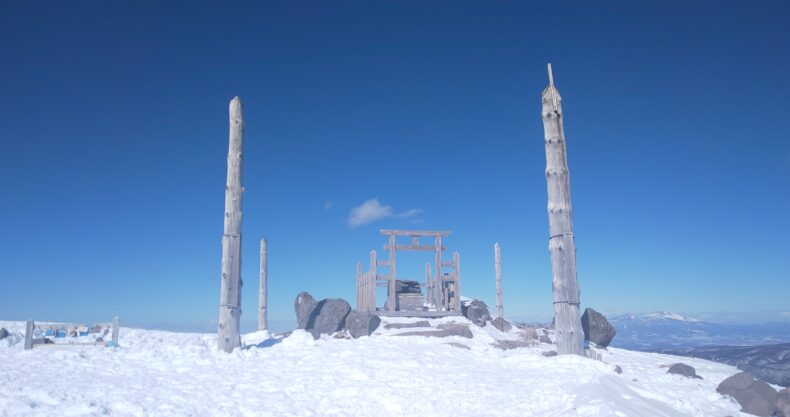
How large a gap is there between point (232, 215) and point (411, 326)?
8.99 metres

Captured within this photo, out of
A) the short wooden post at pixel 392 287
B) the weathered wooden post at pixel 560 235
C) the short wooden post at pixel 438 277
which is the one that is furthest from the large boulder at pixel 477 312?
the weathered wooden post at pixel 560 235

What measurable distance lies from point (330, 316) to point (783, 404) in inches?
622

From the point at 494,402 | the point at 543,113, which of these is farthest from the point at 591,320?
the point at 494,402

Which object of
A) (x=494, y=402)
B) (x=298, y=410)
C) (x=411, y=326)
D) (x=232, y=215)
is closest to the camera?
(x=298, y=410)

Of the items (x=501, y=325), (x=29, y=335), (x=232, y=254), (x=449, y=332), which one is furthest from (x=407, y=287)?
(x=29, y=335)

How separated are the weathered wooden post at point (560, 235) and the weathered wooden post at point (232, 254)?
29.5ft

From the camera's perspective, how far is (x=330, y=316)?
20.9 m

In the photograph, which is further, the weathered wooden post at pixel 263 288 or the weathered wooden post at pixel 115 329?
the weathered wooden post at pixel 263 288

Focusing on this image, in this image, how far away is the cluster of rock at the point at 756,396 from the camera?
28.0 ft

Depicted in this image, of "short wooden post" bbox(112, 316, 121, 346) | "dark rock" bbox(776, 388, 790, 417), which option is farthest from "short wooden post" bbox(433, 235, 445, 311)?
"dark rock" bbox(776, 388, 790, 417)

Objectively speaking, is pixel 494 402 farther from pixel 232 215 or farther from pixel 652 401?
pixel 232 215

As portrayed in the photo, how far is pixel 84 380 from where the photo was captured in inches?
332

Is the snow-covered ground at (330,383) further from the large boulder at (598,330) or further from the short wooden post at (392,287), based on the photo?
the short wooden post at (392,287)

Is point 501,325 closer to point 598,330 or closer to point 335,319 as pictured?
point 598,330
